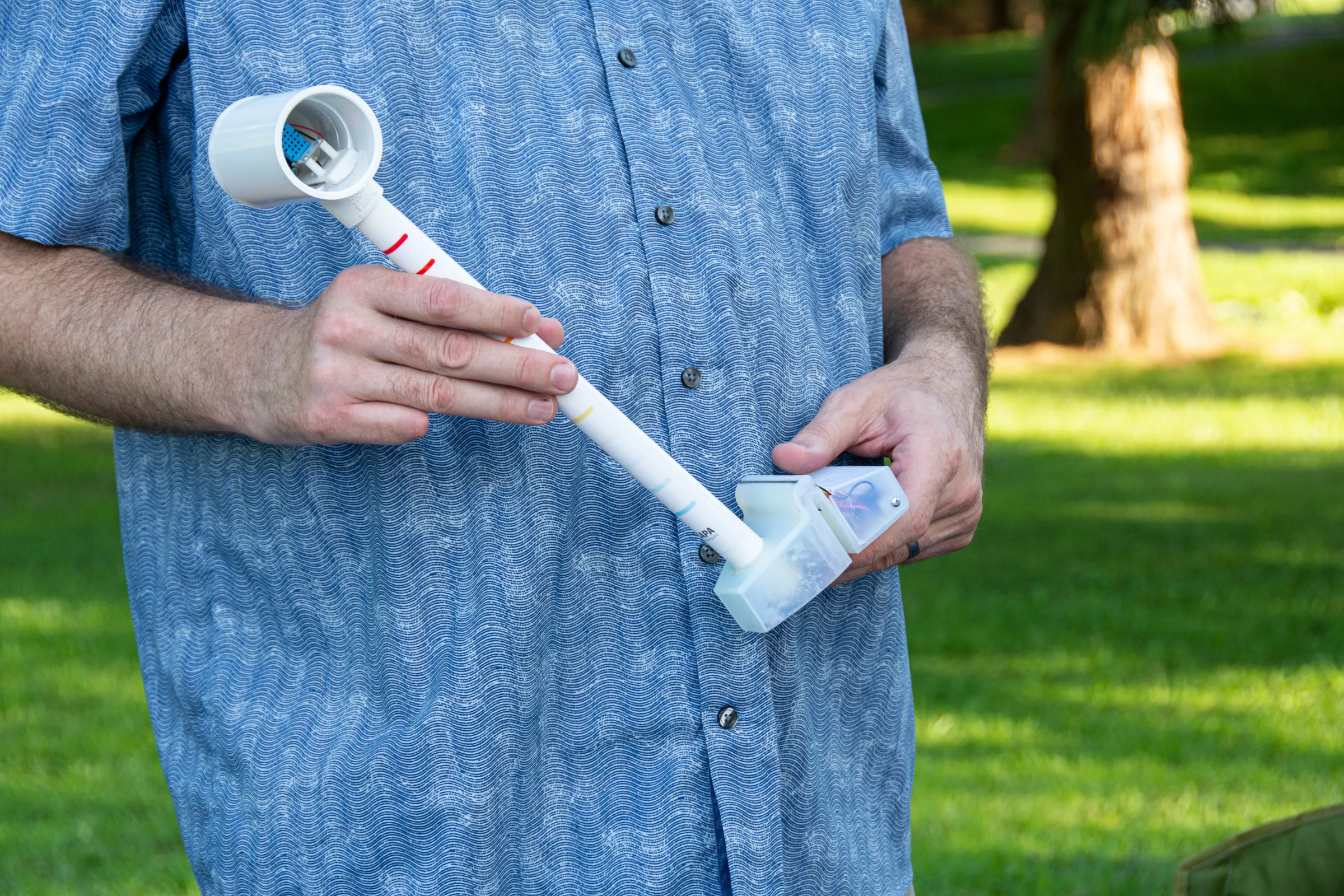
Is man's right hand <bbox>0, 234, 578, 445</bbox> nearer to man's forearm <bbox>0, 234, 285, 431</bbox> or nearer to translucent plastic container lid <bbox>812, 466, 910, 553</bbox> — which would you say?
man's forearm <bbox>0, 234, 285, 431</bbox>

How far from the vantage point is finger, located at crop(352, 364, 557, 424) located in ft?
4.17

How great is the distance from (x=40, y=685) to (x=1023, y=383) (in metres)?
7.16

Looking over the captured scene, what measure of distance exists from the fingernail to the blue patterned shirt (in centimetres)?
24

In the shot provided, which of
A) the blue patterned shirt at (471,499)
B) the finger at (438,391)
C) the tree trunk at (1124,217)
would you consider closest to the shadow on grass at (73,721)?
the blue patterned shirt at (471,499)

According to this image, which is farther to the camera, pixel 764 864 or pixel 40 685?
pixel 40 685

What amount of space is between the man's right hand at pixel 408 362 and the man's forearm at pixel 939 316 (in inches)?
23.5

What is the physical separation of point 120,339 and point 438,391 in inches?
14.1

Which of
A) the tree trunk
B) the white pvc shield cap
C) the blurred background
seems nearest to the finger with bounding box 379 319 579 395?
the white pvc shield cap

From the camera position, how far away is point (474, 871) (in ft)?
4.82

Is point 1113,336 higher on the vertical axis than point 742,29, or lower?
lower

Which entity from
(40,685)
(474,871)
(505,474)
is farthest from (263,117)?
(40,685)

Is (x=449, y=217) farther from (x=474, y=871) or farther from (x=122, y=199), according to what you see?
(x=474, y=871)

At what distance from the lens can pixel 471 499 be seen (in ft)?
4.86

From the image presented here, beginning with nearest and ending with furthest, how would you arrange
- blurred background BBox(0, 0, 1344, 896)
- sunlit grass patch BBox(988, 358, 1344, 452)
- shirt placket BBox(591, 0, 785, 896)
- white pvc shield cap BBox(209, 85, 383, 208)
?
1. white pvc shield cap BBox(209, 85, 383, 208)
2. shirt placket BBox(591, 0, 785, 896)
3. blurred background BBox(0, 0, 1344, 896)
4. sunlit grass patch BBox(988, 358, 1344, 452)
